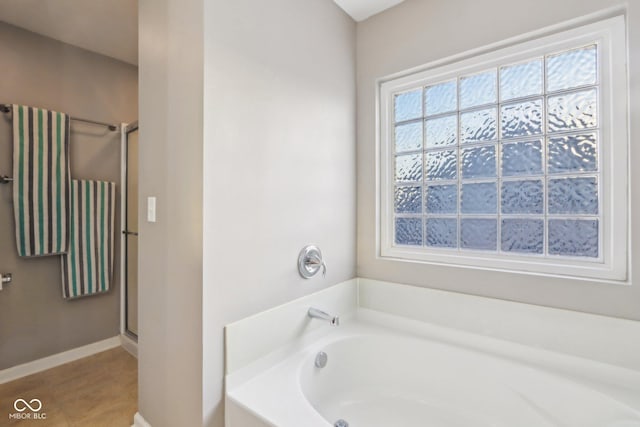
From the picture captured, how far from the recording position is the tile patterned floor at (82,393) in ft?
5.44

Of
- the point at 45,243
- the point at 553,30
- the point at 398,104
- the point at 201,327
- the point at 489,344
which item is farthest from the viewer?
the point at 45,243

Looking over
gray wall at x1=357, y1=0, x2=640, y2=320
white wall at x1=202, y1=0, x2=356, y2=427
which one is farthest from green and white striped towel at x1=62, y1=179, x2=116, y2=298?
gray wall at x1=357, y1=0, x2=640, y2=320

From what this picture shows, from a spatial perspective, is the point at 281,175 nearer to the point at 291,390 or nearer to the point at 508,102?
the point at 291,390

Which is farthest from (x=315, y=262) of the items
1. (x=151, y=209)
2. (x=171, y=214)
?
(x=151, y=209)

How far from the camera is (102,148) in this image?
2.50 m

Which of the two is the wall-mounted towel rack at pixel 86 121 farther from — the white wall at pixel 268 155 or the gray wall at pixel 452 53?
the gray wall at pixel 452 53

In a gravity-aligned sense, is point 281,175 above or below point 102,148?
below

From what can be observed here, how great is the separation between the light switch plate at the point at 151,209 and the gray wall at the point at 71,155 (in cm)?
143

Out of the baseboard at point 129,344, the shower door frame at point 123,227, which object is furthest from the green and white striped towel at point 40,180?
the baseboard at point 129,344

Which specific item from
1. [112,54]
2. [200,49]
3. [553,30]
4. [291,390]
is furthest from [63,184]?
[553,30]

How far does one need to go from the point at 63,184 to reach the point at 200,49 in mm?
1901

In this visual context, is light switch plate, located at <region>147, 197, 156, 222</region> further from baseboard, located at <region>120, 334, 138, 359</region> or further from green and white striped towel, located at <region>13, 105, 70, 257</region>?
baseboard, located at <region>120, 334, 138, 359</region>

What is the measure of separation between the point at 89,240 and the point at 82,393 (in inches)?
43.9

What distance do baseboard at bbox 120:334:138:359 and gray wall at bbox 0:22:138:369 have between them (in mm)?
108
